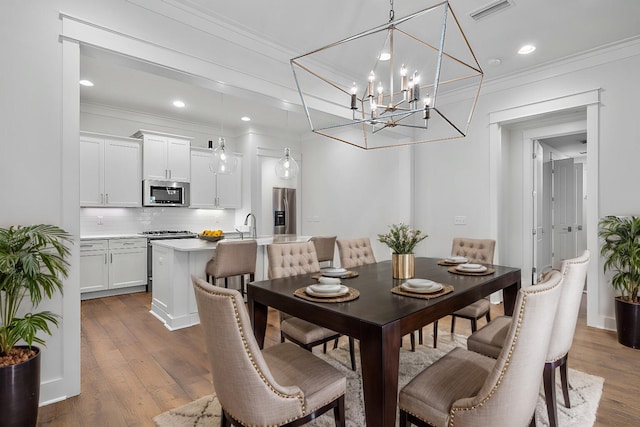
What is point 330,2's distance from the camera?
8.91 ft

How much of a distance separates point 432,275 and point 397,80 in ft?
9.03

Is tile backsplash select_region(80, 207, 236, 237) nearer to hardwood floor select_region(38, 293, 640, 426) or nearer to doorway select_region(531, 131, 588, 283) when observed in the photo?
hardwood floor select_region(38, 293, 640, 426)

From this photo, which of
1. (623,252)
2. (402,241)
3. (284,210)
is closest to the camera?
(402,241)

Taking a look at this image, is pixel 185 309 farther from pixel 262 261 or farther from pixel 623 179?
pixel 623 179

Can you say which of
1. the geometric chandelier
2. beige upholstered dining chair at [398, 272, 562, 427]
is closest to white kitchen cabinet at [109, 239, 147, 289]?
the geometric chandelier

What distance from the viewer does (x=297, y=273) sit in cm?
274

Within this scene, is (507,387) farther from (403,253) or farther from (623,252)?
(623,252)

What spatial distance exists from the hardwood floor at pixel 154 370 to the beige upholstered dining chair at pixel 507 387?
3.96 ft

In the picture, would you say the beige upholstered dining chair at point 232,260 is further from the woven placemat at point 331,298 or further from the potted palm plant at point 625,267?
the potted palm plant at point 625,267

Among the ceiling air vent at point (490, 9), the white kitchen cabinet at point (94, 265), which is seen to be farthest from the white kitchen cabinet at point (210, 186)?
the ceiling air vent at point (490, 9)

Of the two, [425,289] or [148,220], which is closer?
[425,289]

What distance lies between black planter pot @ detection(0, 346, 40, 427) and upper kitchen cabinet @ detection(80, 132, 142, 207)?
153 inches

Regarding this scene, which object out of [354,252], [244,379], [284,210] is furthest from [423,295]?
[284,210]

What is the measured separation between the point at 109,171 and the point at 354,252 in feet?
13.9
